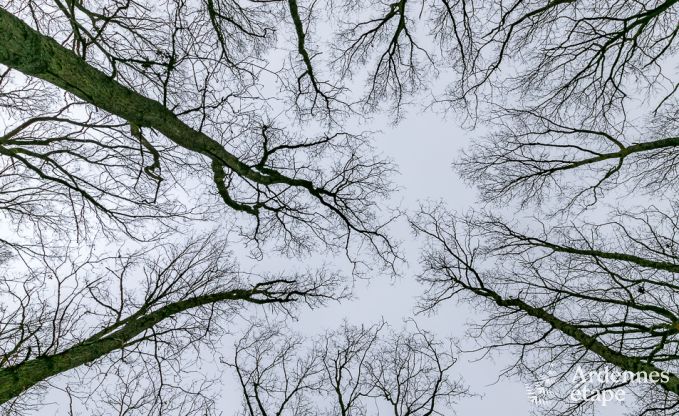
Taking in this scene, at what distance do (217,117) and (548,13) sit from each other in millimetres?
4796

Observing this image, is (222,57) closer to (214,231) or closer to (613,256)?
(214,231)

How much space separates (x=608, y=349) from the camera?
516 centimetres

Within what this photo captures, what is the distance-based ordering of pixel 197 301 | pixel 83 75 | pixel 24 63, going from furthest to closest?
pixel 197 301 → pixel 83 75 → pixel 24 63

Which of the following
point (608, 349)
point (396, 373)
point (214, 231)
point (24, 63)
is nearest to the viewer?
point (24, 63)

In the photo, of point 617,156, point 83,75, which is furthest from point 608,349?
point 83,75

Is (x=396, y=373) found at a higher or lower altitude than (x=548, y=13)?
lower

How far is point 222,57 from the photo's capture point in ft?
18.2

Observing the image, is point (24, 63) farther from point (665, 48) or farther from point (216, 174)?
point (665, 48)

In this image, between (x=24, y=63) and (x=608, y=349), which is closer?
(x=24, y=63)

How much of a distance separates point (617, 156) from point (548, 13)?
7.20 ft

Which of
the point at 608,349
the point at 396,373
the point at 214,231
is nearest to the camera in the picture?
the point at 608,349

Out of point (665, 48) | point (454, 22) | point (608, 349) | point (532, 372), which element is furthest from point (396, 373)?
point (665, 48)

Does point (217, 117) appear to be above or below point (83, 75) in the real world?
above

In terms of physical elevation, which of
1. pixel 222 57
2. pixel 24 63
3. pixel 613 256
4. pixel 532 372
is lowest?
pixel 532 372
